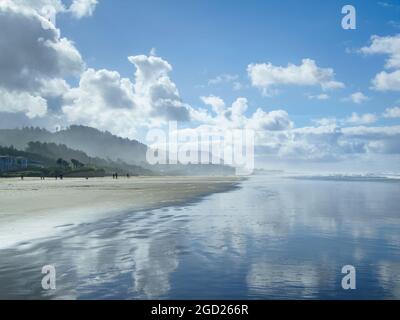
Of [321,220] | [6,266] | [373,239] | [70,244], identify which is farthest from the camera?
[321,220]

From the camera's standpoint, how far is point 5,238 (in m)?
18.4

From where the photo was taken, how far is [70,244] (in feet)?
56.6

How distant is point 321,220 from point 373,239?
22.6 feet

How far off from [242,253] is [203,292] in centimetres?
515

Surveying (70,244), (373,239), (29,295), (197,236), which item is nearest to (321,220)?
(373,239)
